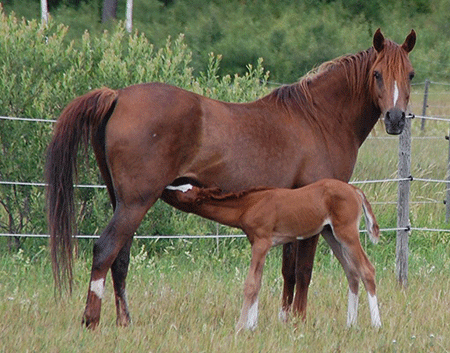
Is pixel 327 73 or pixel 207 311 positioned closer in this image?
pixel 207 311

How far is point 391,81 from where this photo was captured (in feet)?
19.5

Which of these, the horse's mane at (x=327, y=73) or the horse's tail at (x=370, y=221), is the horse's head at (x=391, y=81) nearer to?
the horse's mane at (x=327, y=73)

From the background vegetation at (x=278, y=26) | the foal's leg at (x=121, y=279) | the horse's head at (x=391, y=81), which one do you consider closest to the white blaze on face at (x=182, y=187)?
the foal's leg at (x=121, y=279)

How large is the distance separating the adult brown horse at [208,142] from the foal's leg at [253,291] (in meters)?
0.48

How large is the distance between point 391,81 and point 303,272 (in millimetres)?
1507

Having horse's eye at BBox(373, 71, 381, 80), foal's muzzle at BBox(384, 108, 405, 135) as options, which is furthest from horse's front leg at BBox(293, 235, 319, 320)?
horse's eye at BBox(373, 71, 381, 80)

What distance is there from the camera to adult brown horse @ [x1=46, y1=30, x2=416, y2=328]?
5.45 metres

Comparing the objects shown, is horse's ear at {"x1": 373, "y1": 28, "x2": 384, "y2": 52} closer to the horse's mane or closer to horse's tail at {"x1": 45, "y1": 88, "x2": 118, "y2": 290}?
the horse's mane

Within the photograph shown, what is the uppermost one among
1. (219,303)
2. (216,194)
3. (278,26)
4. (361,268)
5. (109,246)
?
(216,194)

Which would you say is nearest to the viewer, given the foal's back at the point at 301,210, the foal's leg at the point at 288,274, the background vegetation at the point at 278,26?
the foal's back at the point at 301,210

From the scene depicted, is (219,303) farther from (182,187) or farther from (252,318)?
(182,187)

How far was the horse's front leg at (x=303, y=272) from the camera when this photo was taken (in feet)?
20.0

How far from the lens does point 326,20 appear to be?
23.1 metres

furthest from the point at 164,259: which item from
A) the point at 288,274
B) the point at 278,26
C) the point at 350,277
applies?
the point at 278,26
